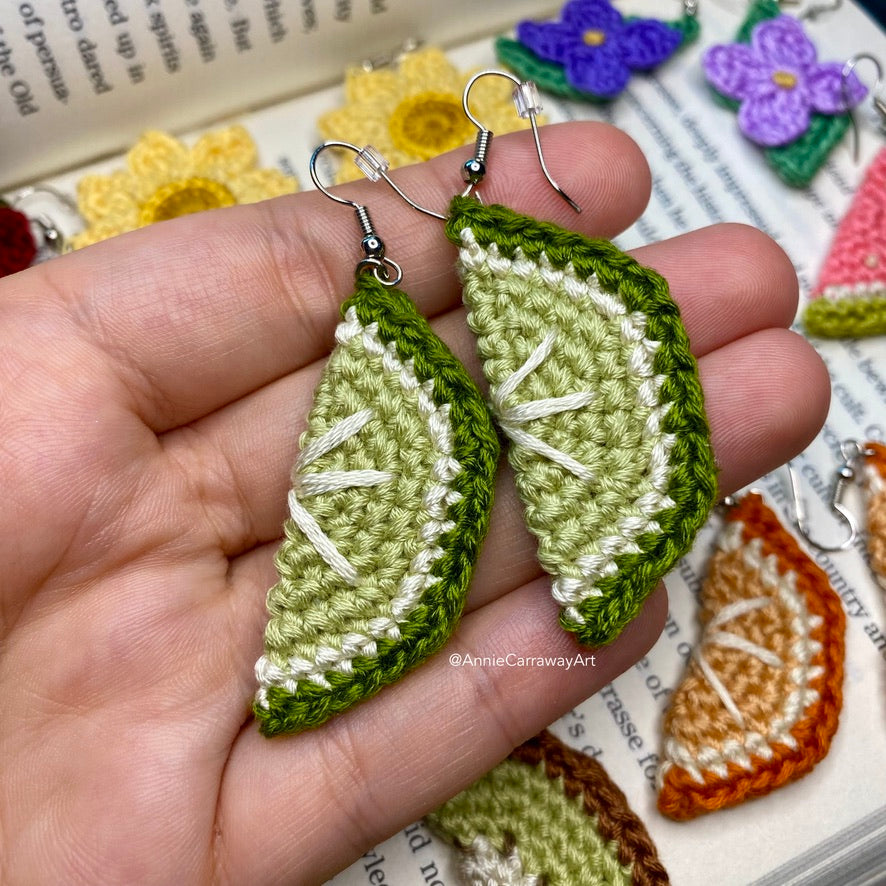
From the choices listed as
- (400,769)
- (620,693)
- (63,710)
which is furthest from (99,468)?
(620,693)

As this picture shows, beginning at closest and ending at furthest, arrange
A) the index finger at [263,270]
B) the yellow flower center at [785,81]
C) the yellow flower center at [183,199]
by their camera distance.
→ the index finger at [263,270] < the yellow flower center at [183,199] < the yellow flower center at [785,81]

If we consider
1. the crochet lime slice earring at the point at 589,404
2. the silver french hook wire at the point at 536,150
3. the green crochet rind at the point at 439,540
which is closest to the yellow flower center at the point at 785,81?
the silver french hook wire at the point at 536,150

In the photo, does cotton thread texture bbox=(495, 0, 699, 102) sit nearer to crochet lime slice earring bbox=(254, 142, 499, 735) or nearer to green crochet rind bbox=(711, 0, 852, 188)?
green crochet rind bbox=(711, 0, 852, 188)

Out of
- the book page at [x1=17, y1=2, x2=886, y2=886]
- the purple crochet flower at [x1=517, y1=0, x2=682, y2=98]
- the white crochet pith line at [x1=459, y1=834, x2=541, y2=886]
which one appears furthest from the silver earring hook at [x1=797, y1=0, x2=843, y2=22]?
the white crochet pith line at [x1=459, y1=834, x2=541, y2=886]

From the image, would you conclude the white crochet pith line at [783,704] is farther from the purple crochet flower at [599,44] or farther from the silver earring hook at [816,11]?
the silver earring hook at [816,11]

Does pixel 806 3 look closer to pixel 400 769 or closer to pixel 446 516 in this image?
pixel 446 516

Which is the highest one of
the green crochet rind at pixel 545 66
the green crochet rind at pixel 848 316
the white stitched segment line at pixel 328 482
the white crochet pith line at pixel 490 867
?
the green crochet rind at pixel 545 66
